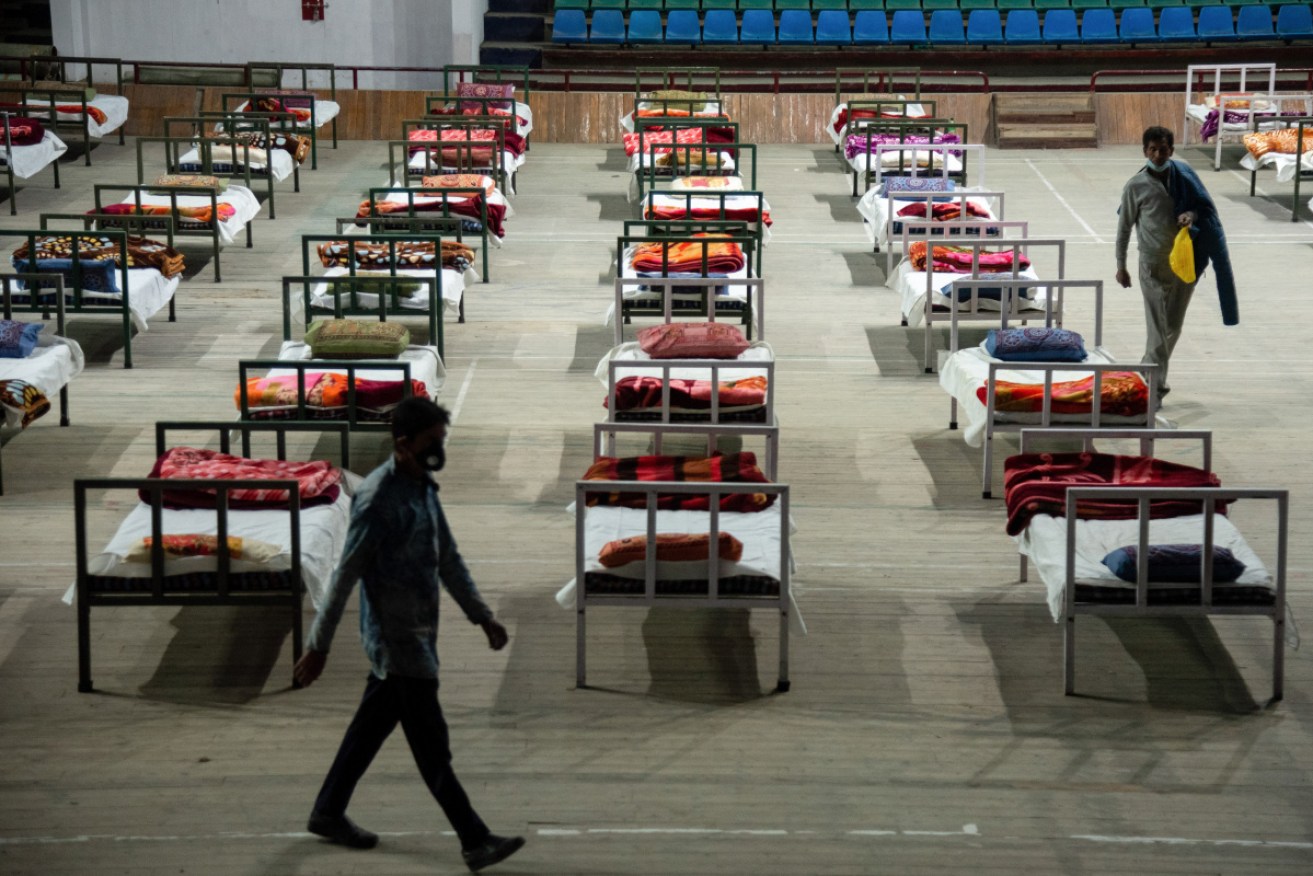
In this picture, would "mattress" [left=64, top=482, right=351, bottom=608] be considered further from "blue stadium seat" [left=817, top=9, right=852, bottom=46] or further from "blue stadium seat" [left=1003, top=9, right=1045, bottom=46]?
"blue stadium seat" [left=1003, top=9, right=1045, bottom=46]

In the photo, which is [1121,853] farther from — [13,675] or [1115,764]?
[13,675]

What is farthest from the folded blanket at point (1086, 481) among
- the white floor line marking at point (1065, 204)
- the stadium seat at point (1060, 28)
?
the stadium seat at point (1060, 28)

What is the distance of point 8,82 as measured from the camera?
15.0m

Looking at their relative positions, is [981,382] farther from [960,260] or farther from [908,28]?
[908,28]

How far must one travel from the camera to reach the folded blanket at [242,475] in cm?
564

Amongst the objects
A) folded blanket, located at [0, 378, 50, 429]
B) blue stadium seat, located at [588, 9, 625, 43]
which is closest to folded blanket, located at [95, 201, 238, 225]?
folded blanket, located at [0, 378, 50, 429]

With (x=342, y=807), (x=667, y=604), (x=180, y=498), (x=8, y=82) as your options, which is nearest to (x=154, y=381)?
(x=180, y=498)

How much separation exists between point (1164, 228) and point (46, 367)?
15.1 feet

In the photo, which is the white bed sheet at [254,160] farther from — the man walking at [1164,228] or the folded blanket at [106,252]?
the man walking at [1164,228]

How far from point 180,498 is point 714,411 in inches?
79.1

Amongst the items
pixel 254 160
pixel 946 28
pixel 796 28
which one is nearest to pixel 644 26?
pixel 796 28

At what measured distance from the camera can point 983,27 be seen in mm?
17875

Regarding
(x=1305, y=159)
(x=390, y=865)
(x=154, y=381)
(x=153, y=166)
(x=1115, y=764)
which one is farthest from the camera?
(x=153, y=166)

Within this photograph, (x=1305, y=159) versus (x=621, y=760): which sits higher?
(x=1305, y=159)
